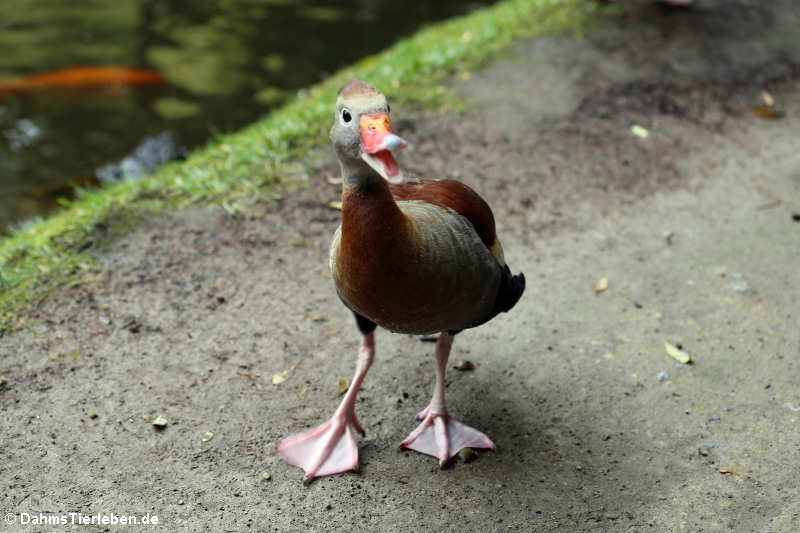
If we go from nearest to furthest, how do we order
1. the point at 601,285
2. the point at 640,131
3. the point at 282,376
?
the point at 282,376 → the point at 601,285 → the point at 640,131

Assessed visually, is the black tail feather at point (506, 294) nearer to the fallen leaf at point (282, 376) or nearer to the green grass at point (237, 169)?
the fallen leaf at point (282, 376)

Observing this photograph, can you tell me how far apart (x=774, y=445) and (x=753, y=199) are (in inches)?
97.6

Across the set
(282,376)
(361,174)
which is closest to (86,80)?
(282,376)

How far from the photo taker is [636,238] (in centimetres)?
494

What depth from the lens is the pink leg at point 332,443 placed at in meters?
3.18

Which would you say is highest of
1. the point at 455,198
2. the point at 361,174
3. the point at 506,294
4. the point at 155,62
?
the point at 361,174

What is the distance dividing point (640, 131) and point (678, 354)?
2566 millimetres

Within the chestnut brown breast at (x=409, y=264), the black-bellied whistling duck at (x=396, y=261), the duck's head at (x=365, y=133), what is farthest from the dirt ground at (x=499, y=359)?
the duck's head at (x=365, y=133)

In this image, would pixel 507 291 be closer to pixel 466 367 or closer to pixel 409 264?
pixel 409 264

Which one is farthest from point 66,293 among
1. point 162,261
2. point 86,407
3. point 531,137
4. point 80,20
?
point 80,20

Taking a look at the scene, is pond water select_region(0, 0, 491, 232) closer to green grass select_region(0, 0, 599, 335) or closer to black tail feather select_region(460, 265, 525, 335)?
green grass select_region(0, 0, 599, 335)

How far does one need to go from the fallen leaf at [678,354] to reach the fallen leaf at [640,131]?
2.44 meters

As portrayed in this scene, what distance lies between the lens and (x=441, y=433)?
131 inches

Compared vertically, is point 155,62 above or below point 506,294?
below
